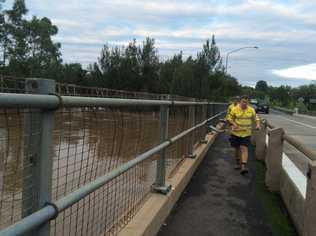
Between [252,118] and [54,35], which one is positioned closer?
[252,118]

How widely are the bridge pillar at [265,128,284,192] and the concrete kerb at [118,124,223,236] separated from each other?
1.39 metres

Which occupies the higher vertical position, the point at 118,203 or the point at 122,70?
the point at 122,70

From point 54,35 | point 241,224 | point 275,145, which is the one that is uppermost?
point 54,35

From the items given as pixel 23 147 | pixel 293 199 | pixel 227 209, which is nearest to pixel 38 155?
pixel 23 147

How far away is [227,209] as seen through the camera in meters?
6.84

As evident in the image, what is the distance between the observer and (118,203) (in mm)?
5586

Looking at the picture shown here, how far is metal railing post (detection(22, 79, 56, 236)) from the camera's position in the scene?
101 inches

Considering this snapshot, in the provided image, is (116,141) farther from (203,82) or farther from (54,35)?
(54,35)

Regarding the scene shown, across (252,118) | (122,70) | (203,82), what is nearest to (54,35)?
(122,70)

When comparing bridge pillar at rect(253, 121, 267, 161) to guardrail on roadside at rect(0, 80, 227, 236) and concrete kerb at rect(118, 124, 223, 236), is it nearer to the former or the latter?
concrete kerb at rect(118, 124, 223, 236)

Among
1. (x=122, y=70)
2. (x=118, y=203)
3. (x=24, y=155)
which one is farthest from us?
(x=122, y=70)

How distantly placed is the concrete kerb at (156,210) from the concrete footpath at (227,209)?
0.12 metres

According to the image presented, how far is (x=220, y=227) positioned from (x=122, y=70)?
4294 cm

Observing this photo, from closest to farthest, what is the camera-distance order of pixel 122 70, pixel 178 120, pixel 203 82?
pixel 178 120
pixel 203 82
pixel 122 70
